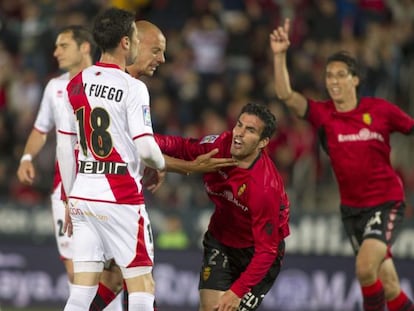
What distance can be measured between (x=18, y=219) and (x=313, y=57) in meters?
5.29

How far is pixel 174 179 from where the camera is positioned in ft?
50.5

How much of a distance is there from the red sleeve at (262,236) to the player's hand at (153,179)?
2.54 ft

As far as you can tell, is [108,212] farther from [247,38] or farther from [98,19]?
[247,38]

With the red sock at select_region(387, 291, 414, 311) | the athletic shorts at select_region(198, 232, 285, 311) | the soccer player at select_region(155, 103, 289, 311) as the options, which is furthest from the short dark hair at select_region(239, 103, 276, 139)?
the red sock at select_region(387, 291, 414, 311)

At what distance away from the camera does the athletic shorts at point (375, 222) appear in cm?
985

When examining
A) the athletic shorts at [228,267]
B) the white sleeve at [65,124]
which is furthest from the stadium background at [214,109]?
the athletic shorts at [228,267]

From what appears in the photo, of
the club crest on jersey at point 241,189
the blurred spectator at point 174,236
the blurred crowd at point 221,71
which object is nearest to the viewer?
the club crest on jersey at point 241,189

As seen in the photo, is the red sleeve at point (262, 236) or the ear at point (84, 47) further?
the ear at point (84, 47)

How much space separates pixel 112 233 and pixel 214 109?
869 cm

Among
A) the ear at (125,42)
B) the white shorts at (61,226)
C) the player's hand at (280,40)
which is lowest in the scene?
the white shorts at (61,226)

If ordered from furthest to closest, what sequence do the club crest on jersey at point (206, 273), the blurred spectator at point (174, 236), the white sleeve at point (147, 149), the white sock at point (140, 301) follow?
the blurred spectator at point (174, 236) < the club crest on jersey at point (206, 273) < the white sock at point (140, 301) < the white sleeve at point (147, 149)

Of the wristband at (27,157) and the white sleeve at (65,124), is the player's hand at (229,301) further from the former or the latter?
the wristband at (27,157)

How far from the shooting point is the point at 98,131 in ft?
24.6

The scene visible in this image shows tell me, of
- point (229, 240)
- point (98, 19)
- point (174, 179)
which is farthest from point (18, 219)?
point (98, 19)
